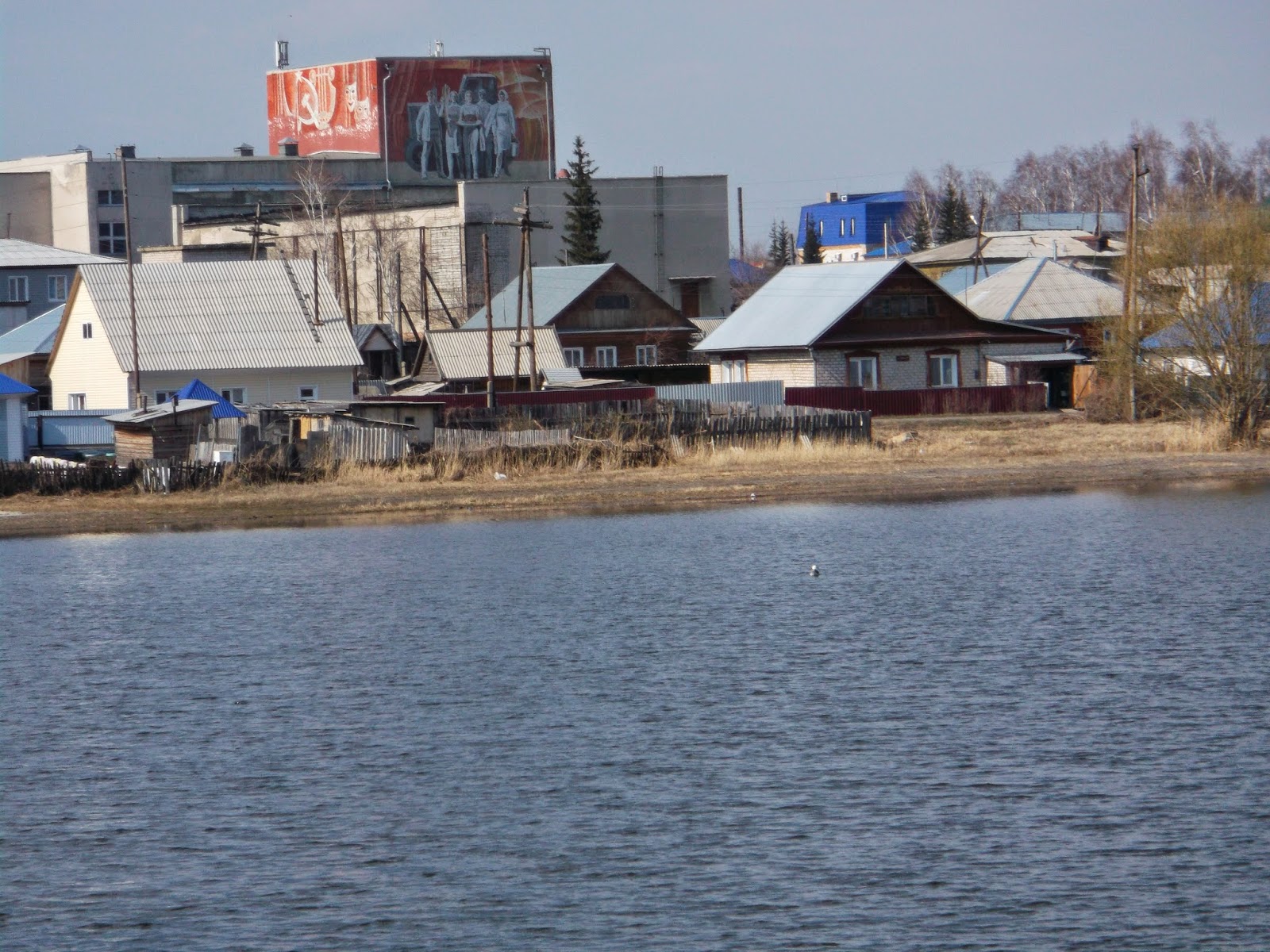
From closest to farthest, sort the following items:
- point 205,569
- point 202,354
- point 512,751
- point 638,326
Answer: point 512,751 → point 205,569 → point 202,354 → point 638,326

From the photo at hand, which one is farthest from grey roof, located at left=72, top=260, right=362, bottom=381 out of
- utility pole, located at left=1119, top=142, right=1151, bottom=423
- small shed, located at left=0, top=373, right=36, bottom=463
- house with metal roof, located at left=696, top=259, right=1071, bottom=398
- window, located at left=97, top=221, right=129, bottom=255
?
window, located at left=97, top=221, right=129, bottom=255

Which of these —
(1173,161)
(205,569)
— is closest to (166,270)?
(205,569)

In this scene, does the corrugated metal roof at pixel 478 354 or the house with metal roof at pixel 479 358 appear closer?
the house with metal roof at pixel 479 358

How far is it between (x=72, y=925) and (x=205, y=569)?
1941cm

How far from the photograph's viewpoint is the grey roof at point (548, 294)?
236 feet

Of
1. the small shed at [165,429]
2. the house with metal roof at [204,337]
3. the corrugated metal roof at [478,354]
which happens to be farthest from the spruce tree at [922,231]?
the small shed at [165,429]

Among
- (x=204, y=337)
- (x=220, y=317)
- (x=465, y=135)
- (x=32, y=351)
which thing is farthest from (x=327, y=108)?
(x=204, y=337)

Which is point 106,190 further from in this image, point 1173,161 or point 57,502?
point 1173,161

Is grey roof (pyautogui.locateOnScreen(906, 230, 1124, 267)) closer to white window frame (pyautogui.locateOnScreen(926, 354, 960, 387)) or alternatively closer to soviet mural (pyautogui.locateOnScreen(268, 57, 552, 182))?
soviet mural (pyautogui.locateOnScreen(268, 57, 552, 182))

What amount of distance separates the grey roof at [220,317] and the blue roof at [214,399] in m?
7.67

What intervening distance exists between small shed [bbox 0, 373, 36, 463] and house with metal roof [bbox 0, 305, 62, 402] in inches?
463

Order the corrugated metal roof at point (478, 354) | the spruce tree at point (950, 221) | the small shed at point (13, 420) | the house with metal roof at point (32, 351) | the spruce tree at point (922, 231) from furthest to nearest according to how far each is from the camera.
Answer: the spruce tree at point (922, 231)
the spruce tree at point (950, 221)
the corrugated metal roof at point (478, 354)
the house with metal roof at point (32, 351)
the small shed at point (13, 420)

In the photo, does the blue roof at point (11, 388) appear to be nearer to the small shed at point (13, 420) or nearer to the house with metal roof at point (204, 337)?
the small shed at point (13, 420)

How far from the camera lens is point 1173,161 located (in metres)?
154
